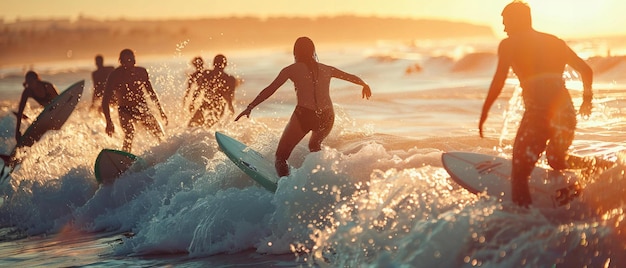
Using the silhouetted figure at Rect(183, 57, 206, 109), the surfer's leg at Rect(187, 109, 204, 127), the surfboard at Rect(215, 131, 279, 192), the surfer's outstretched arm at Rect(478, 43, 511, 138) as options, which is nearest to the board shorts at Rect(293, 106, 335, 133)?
the surfboard at Rect(215, 131, 279, 192)

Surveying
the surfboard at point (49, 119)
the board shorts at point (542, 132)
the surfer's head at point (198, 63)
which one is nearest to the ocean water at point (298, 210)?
the surfboard at point (49, 119)

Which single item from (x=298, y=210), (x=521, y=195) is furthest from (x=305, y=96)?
(x=521, y=195)

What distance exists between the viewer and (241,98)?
35188 mm

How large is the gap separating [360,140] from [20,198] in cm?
570

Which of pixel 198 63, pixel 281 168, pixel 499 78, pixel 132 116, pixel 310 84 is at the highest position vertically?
pixel 198 63

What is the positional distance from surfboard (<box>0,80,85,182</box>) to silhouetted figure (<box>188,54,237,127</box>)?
81.2 inches

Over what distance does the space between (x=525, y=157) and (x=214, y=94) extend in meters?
7.95

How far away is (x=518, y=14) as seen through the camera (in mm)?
7238

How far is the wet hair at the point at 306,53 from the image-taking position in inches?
381

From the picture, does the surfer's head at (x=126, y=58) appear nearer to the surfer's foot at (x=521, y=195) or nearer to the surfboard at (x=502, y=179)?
the surfboard at (x=502, y=179)

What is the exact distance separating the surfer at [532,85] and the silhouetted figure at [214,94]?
752cm

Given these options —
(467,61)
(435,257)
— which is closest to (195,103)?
(435,257)

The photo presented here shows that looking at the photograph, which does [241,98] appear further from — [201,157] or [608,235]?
[608,235]

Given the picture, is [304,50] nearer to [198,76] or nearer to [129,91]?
[129,91]
